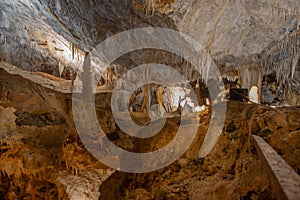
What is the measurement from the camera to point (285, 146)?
3.29m

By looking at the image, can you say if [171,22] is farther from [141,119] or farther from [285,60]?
[285,60]

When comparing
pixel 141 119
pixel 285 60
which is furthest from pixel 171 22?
pixel 285 60

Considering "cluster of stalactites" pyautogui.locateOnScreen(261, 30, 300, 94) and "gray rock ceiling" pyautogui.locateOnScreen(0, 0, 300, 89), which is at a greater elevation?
"gray rock ceiling" pyautogui.locateOnScreen(0, 0, 300, 89)

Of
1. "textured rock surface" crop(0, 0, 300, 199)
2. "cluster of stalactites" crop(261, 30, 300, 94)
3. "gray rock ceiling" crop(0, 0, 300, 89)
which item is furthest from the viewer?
"cluster of stalactites" crop(261, 30, 300, 94)

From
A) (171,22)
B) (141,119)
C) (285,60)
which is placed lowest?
(141,119)

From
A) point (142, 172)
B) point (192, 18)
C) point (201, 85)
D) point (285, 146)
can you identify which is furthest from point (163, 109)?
point (285, 146)

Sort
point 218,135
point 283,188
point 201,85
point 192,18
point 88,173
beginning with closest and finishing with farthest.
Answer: point 283,188
point 218,135
point 192,18
point 88,173
point 201,85

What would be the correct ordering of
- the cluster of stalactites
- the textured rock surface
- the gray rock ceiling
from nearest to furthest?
the textured rock surface → the gray rock ceiling → the cluster of stalactites

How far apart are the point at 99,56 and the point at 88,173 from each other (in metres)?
5.14

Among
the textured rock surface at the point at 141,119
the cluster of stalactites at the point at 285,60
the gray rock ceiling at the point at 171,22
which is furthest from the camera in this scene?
the cluster of stalactites at the point at 285,60

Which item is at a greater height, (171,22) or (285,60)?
(171,22)

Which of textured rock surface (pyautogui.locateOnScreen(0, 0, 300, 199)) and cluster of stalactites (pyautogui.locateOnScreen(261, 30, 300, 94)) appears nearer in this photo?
textured rock surface (pyautogui.locateOnScreen(0, 0, 300, 199))

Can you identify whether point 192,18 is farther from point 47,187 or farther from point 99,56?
point 47,187

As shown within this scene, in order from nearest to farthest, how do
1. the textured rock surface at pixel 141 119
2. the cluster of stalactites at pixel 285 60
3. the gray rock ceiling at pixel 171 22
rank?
the textured rock surface at pixel 141 119 < the gray rock ceiling at pixel 171 22 < the cluster of stalactites at pixel 285 60
